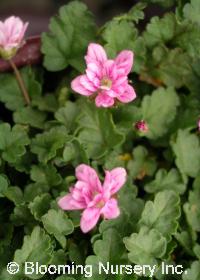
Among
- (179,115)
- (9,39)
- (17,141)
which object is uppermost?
(9,39)

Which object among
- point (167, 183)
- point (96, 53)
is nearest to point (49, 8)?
point (96, 53)

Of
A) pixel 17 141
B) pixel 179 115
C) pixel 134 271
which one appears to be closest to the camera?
pixel 134 271

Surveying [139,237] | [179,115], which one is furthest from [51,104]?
[139,237]

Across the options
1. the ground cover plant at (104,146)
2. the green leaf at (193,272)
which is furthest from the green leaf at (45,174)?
the green leaf at (193,272)

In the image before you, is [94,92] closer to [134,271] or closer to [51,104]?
[51,104]

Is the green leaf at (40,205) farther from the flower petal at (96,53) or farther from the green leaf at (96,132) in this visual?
the flower petal at (96,53)

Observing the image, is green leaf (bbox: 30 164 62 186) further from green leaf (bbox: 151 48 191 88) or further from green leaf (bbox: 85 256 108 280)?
green leaf (bbox: 151 48 191 88)

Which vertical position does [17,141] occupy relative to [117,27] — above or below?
below
